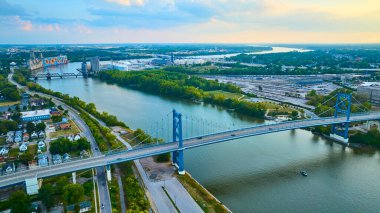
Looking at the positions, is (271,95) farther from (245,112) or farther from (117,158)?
(117,158)

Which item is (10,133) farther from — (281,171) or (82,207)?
(281,171)

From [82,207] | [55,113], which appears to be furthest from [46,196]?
[55,113]

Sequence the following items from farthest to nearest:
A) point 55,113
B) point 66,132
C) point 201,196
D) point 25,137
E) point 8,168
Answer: point 55,113, point 66,132, point 25,137, point 8,168, point 201,196

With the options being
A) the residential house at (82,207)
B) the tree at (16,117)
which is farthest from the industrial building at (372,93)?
the tree at (16,117)

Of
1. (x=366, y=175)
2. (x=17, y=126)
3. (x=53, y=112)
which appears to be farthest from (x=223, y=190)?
(x=53, y=112)

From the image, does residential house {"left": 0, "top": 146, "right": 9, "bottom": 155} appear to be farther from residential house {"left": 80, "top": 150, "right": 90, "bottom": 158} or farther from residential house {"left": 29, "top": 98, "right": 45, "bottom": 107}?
residential house {"left": 29, "top": 98, "right": 45, "bottom": 107}

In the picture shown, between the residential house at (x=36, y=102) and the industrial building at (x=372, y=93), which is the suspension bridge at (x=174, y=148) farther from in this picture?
the residential house at (x=36, y=102)
